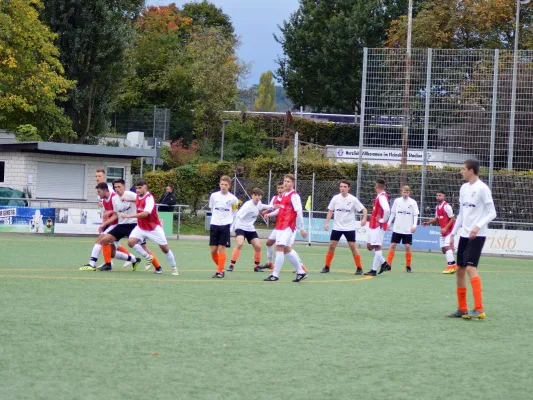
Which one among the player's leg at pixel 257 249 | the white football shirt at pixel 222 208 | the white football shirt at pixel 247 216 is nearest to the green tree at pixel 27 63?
the white football shirt at pixel 247 216

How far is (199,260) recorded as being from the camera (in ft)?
73.6

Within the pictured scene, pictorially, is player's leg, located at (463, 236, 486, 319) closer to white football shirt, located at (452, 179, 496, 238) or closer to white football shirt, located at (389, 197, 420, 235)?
white football shirt, located at (452, 179, 496, 238)

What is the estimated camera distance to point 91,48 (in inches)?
1770

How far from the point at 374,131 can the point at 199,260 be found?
13.1 meters

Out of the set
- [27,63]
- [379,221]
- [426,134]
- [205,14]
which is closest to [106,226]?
[379,221]

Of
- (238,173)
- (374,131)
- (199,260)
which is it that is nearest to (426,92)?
(374,131)

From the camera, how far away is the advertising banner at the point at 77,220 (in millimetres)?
31469

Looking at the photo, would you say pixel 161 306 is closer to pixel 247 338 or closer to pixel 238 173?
pixel 247 338

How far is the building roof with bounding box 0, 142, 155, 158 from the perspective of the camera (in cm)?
3469

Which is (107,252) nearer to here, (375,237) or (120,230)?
(120,230)

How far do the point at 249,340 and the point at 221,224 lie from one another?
316 inches

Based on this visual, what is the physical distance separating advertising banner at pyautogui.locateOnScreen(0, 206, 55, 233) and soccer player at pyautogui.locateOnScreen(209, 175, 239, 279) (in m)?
15.1

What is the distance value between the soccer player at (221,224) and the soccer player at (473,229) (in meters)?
6.10

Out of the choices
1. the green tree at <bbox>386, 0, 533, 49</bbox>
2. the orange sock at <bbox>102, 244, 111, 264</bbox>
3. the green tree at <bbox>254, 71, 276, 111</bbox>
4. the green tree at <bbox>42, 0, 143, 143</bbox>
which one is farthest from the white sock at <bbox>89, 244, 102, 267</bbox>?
the green tree at <bbox>254, 71, 276, 111</bbox>
